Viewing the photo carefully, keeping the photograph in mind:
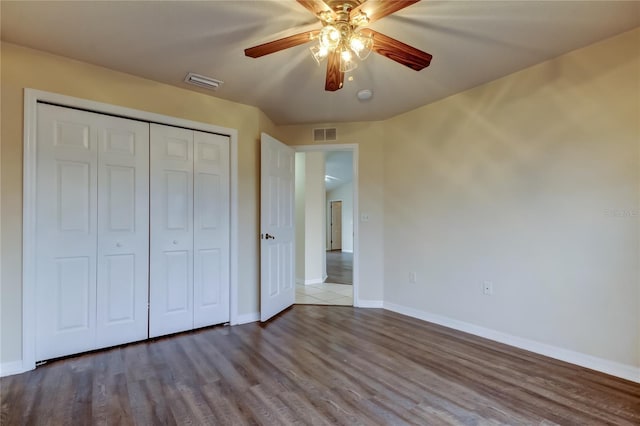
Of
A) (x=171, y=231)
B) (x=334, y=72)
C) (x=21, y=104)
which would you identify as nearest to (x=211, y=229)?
(x=171, y=231)

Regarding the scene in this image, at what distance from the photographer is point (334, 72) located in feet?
6.63

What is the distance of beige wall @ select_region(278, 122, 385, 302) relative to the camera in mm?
3930

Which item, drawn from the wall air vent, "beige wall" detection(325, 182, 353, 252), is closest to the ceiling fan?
the wall air vent

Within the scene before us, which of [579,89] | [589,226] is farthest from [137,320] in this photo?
[579,89]

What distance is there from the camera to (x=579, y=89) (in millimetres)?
2371

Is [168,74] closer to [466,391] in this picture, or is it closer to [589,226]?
[466,391]

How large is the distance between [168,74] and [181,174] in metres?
0.89

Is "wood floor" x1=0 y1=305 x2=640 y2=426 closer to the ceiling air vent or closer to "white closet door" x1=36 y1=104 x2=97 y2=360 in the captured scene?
"white closet door" x1=36 y1=104 x2=97 y2=360

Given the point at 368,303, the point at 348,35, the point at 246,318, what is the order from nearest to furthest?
1. the point at 348,35
2. the point at 246,318
3. the point at 368,303

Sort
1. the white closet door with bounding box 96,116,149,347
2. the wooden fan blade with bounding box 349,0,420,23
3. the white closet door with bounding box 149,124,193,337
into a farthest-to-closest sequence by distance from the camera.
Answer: the white closet door with bounding box 149,124,193,337
the white closet door with bounding box 96,116,149,347
the wooden fan blade with bounding box 349,0,420,23

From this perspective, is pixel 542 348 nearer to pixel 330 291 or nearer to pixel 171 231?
pixel 330 291

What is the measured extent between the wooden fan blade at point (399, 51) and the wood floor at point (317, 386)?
2061mm

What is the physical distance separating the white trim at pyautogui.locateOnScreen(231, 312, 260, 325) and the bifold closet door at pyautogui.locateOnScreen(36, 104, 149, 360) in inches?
34.2

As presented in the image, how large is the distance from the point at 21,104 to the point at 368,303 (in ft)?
12.4
